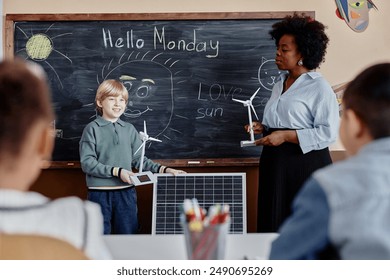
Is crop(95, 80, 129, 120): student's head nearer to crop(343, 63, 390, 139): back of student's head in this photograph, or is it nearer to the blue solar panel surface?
the blue solar panel surface

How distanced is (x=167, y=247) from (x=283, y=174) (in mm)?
1087

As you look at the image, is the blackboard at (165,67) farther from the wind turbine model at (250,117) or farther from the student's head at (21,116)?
the student's head at (21,116)

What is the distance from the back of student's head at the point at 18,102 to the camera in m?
0.78

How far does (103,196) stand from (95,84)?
0.64 m

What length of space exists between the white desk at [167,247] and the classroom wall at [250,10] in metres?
1.36

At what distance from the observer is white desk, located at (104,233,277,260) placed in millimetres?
1217

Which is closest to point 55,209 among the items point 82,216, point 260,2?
point 82,216

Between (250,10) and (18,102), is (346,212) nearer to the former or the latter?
(18,102)

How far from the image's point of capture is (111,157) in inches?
92.4

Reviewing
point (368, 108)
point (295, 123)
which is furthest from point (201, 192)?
point (368, 108)

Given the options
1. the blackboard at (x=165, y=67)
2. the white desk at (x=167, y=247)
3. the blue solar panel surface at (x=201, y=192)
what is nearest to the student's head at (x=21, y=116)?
the white desk at (x=167, y=247)

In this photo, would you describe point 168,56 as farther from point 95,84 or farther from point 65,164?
point 65,164

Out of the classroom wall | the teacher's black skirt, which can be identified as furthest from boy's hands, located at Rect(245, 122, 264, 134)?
the classroom wall

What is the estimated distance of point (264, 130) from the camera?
98.5 inches
